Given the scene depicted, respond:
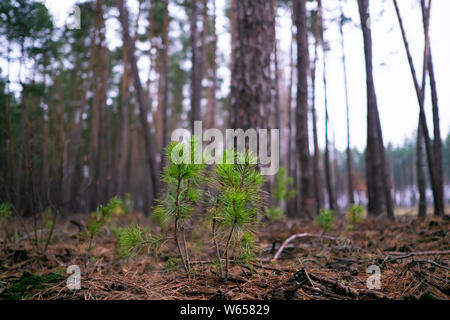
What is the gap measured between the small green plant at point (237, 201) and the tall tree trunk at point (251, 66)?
3061 millimetres

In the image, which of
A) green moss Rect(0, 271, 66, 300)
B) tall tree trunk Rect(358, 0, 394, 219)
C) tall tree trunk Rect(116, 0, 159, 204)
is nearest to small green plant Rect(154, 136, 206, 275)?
green moss Rect(0, 271, 66, 300)

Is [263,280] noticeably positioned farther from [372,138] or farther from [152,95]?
[152,95]

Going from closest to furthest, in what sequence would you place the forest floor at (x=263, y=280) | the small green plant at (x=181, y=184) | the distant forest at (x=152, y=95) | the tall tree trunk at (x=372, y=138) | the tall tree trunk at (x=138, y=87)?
the forest floor at (x=263, y=280) < the small green plant at (x=181, y=184) < the distant forest at (x=152, y=95) < the tall tree trunk at (x=138, y=87) < the tall tree trunk at (x=372, y=138)

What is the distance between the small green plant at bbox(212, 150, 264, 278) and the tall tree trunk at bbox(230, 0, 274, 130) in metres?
3.06

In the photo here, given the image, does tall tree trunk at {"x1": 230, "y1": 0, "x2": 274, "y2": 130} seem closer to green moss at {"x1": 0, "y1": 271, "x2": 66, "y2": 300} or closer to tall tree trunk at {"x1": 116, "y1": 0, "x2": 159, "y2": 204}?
tall tree trunk at {"x1": 116, "y1": 0, "x2": 159, "y2": 204}

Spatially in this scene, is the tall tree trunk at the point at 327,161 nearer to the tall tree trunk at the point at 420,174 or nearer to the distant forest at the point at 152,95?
the distant forest at the point at 152,95

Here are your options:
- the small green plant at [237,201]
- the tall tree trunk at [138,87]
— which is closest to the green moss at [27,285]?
the small green plant at [237,201]

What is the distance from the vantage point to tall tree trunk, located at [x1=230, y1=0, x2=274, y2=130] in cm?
493

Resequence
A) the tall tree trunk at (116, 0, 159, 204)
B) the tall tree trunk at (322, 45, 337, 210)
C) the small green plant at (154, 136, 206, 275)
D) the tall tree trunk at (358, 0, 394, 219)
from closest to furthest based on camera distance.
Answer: the small green plant at (154, 136, 206, 275)
the tall tree trunk at (116, 0, 159, 204)
the tall tree trunk at (358, 0, 394, 219)
the tall tree trunk at (322, 45, 337, 210)

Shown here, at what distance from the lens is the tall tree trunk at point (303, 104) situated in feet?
20.8

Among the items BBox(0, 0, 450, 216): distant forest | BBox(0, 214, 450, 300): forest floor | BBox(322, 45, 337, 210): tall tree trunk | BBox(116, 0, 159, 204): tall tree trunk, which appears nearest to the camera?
BBox(0, 214, 450, 300): forest floor
